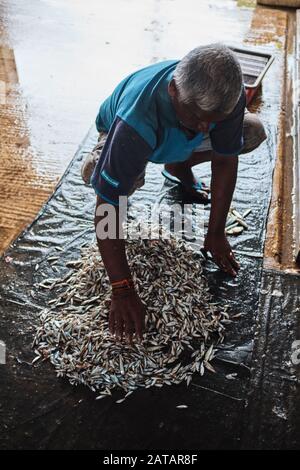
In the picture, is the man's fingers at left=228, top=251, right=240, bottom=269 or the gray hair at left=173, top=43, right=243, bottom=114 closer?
the gray hair at left=173, top=43, right=243, bottom=114

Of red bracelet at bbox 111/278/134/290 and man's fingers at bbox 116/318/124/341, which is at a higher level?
red bracelet at bbox 111/278/134/290

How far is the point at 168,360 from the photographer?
1946 millimetres

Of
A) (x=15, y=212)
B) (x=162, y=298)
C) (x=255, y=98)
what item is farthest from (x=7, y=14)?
(x=162, y=298)

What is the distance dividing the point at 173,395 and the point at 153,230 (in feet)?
2.93

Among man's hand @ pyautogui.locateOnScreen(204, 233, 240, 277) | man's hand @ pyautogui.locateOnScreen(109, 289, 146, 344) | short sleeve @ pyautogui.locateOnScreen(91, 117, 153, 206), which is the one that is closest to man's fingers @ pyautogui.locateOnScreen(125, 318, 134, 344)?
man's hand @ pyautogui.locateOnScreen(109, 289, 146, 344)

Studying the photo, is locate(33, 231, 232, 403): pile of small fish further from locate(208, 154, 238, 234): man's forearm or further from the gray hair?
the gray hair

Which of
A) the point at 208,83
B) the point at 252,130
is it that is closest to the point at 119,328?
the point at 208,83

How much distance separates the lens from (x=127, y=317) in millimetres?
1963

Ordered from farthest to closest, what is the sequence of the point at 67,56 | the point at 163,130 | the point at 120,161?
the point at 67,56 → the point at 163,130 → the point at 120,161

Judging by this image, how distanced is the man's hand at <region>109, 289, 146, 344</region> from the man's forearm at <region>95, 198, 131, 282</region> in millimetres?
102

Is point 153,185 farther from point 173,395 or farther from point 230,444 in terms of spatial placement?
point 230,444

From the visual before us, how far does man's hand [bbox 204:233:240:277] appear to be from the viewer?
7.70 feet

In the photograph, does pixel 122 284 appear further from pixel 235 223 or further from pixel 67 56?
pixel 67 56

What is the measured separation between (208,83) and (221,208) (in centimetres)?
88
